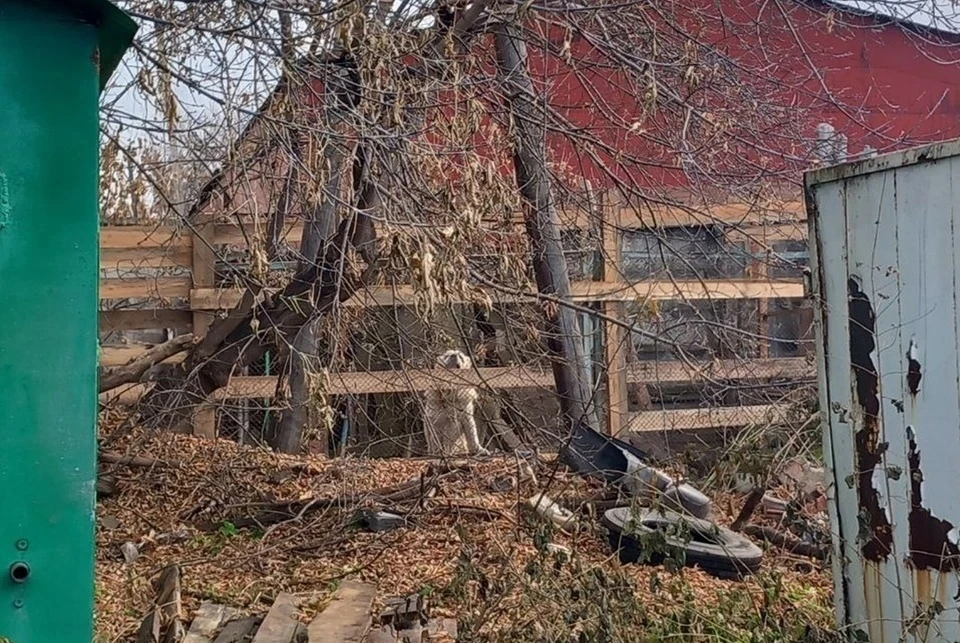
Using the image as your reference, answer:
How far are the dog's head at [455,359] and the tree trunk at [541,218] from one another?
708 millimetres

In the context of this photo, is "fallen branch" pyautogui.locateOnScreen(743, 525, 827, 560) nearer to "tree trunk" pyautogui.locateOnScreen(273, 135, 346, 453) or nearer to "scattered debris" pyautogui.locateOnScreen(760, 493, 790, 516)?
"scattered debris" pyautogui.locateOnScreen(760, 493, 790, 516)

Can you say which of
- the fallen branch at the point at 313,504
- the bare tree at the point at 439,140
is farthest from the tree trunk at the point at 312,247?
the fallen branch at the point at 313,504

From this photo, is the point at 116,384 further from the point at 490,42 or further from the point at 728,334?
the point at 728,334

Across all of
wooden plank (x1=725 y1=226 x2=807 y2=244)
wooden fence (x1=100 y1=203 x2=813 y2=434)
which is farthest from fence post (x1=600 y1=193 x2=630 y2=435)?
wooden plank (x1=725 y1=226 x2=807 y2=244)

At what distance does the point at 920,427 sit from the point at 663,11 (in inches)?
173

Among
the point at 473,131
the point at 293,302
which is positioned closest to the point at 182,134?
the point at 293,302

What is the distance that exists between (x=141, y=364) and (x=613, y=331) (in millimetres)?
3916

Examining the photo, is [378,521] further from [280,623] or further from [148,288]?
[148,288]

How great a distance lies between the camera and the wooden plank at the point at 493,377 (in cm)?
632

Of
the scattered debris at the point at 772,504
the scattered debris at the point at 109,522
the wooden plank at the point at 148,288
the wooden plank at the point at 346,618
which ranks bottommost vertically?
the wooden plank at the point at 346,618

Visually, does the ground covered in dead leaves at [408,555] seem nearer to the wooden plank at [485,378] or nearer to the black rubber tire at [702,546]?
the black rubber tire at [702,546]

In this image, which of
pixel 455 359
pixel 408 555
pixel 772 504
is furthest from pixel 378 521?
pixel 772 504

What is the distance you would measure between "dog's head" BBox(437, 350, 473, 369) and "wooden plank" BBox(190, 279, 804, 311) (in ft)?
1.79

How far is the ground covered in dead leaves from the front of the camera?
13.2ft
